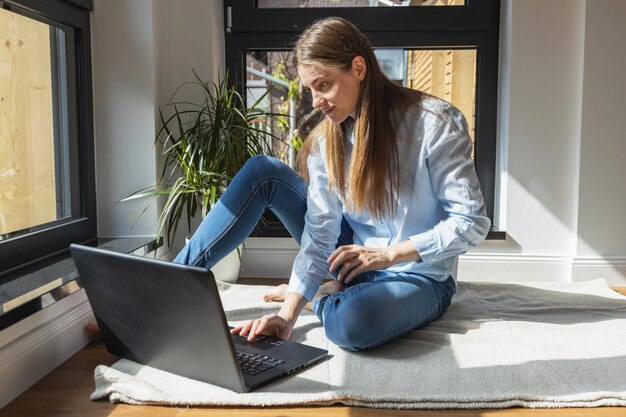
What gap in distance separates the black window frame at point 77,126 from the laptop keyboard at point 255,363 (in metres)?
1.01

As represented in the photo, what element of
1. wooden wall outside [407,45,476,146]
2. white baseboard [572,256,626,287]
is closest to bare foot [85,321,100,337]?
wooden wall outside [407,45,476,146]

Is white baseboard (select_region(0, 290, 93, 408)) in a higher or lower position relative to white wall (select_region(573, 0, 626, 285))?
lower

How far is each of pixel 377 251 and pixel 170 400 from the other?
692 mm

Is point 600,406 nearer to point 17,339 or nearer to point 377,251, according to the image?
point 377,251

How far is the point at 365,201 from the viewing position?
221 cm

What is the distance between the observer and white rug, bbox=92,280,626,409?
1792mm

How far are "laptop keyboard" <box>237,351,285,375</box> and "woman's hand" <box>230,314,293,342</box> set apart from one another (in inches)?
3.2

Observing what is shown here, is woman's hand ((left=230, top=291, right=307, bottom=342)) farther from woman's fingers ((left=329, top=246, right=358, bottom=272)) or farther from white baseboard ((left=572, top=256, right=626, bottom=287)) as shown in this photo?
white baseboard ((left=572, top=256, right=626, bottom=287))

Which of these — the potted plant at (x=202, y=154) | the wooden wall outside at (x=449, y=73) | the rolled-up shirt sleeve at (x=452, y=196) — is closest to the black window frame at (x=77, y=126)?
the potted plant at (x=202, y=154)

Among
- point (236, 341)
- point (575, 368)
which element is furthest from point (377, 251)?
point (575, 368)

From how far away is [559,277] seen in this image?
133 inches

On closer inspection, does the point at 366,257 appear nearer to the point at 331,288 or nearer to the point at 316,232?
the point at 316,232

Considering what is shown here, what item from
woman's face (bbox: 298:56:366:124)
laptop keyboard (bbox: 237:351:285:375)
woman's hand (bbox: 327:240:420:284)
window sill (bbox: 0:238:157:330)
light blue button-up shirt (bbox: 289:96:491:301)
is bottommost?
laptop keyboard (bbox: 237:351:285:375)

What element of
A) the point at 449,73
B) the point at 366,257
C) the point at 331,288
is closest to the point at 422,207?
the point at 366,257
